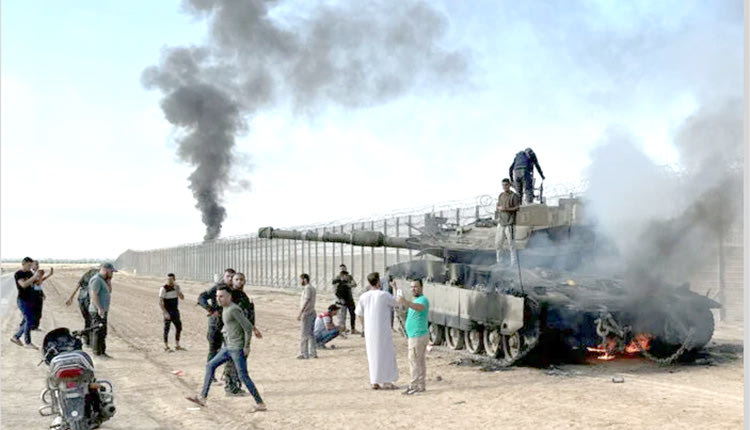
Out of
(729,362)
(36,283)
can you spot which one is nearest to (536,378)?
(729,362)

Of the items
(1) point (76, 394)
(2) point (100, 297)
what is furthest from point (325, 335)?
(1) point (76, 394)

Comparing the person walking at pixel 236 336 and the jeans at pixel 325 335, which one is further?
the jeans at pixel 325 335

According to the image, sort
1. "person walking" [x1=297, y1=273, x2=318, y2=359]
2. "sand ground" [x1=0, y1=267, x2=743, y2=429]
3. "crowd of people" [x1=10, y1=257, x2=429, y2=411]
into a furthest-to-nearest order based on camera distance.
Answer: "person walking" [x1=297, y1=273, x2=318, y2=359]
"crowd of people" [x1=10, y1=257, x2=429, y2=411]
"sand ground" [x1=0, y1=267, x2=743, y2=429]

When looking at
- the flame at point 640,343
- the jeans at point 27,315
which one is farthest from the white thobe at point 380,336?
the jeans at point 27,315

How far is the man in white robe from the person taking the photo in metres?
12.2

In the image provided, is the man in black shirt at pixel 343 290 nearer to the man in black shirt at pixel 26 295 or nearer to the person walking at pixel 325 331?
the person walking at pixel 325 331

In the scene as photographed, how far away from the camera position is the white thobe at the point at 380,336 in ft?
40.0

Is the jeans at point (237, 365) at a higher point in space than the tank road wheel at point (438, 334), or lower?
higher

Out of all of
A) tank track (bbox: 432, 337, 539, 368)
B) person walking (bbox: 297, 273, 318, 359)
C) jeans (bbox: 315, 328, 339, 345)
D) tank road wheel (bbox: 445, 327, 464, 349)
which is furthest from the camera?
jeans (bbox: 315, 328, 339, 345)

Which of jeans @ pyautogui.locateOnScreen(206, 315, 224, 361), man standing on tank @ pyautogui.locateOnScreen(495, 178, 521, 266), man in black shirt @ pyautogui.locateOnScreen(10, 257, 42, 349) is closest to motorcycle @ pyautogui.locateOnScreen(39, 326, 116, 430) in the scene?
jeans @ pyautogui.locateOnScreen(206, 315, 224, 361)

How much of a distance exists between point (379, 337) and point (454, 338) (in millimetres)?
5331

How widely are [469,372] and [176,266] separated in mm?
67499

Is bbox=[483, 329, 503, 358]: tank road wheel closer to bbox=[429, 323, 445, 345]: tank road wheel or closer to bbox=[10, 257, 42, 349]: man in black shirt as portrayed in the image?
bbox=[429, 323, 445, 345]: tank road wheel

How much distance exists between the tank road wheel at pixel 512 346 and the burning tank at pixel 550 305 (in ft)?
0.06
